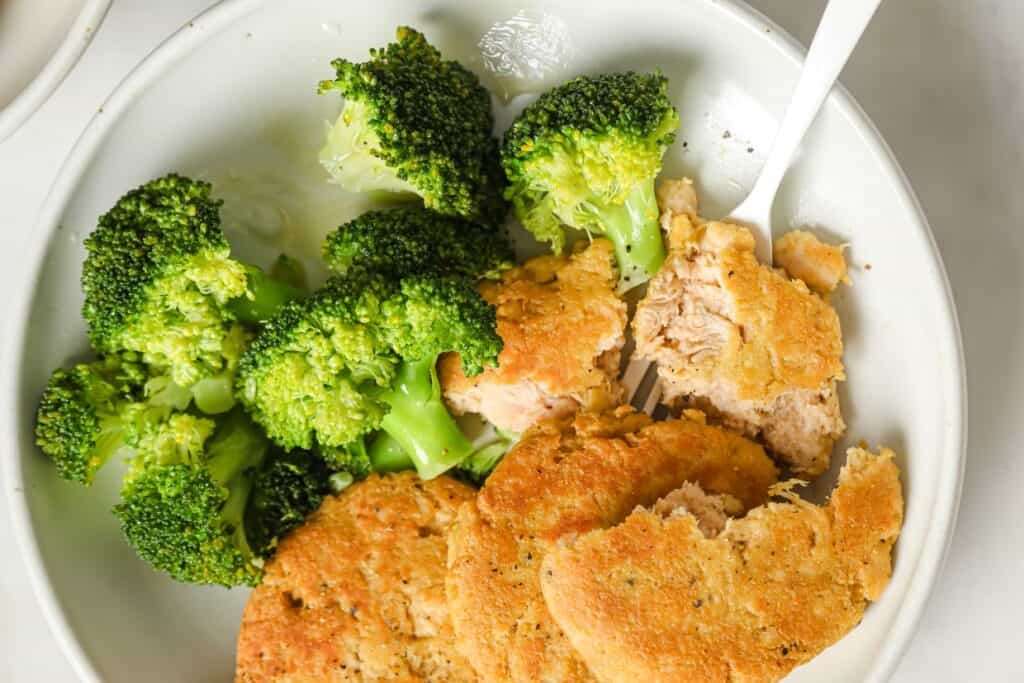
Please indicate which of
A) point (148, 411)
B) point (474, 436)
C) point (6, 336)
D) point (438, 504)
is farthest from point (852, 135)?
point (6, 336)

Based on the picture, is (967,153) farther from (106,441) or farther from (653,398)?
(106,441)

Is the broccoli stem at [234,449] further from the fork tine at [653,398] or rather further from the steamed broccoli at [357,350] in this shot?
the fork tine at [653,398]

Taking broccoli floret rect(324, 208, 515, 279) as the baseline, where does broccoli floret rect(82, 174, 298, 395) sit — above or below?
below

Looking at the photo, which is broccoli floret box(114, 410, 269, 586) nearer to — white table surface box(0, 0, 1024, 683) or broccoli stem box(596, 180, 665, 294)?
white table surface box(0, 0, 1024, 683)

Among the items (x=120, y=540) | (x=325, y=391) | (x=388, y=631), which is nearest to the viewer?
(x=325, y=391)

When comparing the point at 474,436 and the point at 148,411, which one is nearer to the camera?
the point at 148,411

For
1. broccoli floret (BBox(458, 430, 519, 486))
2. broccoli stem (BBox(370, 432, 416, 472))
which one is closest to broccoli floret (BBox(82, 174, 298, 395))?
broccoli stem (BBox(370, 432, 416, 472))

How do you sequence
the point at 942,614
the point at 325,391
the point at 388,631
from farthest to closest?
Result: the point at 942,614, the point at 388,631, the point at 325,391

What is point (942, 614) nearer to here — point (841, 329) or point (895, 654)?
point (895, 654)
